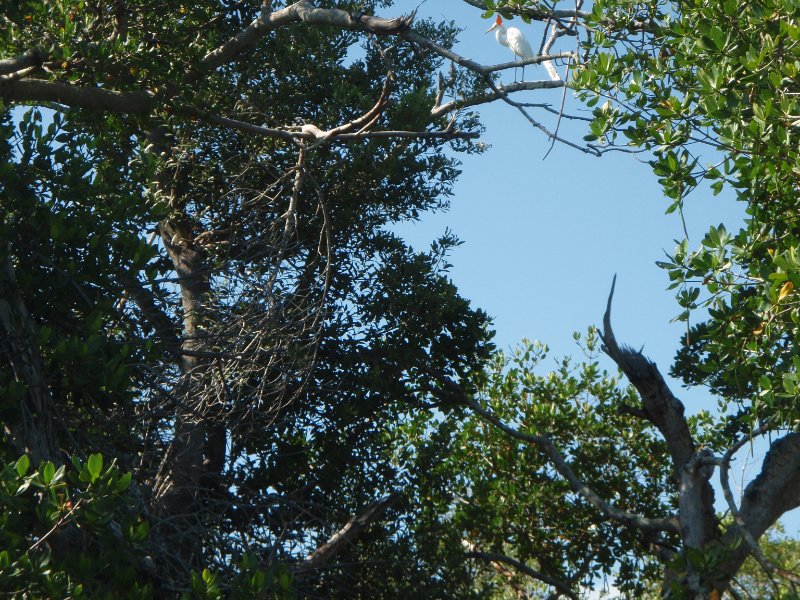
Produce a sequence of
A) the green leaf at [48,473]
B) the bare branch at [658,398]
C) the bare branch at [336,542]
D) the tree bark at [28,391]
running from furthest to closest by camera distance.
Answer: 1. the bare branch at [658,398]
2. the bare branch at [336,542]
3. the tree bark at [28,391]
4. the green leaf at [48,473]

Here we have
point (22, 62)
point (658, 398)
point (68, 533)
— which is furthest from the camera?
point (658, 398)

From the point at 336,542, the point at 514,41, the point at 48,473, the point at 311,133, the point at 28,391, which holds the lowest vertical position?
the point at 48,473

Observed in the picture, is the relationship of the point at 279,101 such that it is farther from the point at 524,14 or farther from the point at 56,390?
the point at 56,390

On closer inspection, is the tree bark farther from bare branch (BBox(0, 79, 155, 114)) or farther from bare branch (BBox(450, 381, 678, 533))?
bare branch (BBox(450, 381, 678, 533))

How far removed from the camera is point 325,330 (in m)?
8.67

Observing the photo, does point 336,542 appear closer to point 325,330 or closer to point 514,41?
point 325,330

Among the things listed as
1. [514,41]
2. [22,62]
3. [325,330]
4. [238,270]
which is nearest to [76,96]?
[22,62]

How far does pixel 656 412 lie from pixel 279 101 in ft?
14.4

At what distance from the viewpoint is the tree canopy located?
16.8 feet

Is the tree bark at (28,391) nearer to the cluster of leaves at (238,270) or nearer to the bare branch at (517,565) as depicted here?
the cluster of leaves at (238,270)

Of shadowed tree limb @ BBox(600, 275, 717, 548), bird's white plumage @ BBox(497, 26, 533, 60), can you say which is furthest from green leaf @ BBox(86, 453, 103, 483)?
bird's white plumage @ BBox(497, 26, 533, 60)

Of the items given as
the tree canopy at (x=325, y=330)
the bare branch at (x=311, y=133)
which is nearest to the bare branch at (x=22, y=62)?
the tree canopy at (x=325, y=330)

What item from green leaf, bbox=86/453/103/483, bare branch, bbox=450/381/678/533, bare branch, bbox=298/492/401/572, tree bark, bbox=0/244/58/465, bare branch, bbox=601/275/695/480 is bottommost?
green leaf, bbox=86/453/103/483

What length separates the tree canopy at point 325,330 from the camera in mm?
5109
